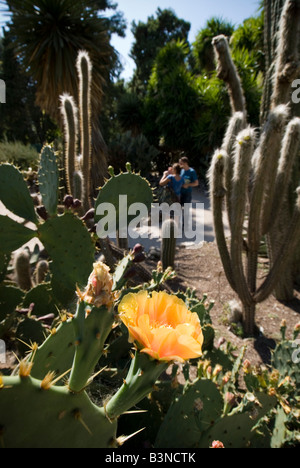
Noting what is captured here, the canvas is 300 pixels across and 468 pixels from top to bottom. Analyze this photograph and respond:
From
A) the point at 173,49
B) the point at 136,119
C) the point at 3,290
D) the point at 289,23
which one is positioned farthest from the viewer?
the point at 136,119

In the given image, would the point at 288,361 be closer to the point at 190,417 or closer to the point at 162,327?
the point at 190,417

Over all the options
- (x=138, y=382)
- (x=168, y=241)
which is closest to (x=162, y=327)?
(x=138, y=382)

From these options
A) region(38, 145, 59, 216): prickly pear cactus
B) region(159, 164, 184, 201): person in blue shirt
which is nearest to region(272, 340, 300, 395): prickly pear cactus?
region(38, 145, 59, 216): prickly pear cactus

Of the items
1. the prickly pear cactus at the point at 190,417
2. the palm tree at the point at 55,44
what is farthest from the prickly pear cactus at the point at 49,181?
the palm tree at the point at 55,44

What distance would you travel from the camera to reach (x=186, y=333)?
2.10 feet

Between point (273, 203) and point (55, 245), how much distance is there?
2740mm

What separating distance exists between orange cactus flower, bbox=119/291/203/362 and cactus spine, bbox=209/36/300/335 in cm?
276

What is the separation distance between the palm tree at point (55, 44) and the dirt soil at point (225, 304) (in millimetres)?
5287

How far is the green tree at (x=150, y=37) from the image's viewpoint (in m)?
22.9

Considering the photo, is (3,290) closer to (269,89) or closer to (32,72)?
(269,89)

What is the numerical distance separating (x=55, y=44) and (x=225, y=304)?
9.29 meters

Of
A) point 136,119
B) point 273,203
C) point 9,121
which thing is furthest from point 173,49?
point 273,203
